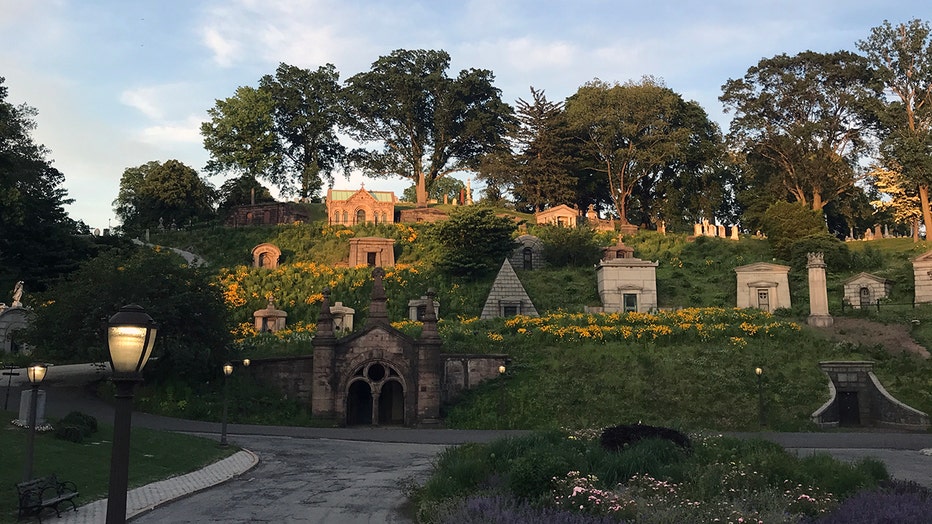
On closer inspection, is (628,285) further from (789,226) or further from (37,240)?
(37,240)

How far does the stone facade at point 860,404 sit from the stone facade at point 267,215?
56819 millimetres

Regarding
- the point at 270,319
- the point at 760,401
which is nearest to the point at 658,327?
the point at 760,401

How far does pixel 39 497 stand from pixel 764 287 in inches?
1745

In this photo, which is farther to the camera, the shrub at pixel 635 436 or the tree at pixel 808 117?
the tree at pixel 808 117

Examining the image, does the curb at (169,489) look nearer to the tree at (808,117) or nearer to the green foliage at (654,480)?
the green foliage at (654,480)

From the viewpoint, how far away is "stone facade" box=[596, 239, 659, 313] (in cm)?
4859

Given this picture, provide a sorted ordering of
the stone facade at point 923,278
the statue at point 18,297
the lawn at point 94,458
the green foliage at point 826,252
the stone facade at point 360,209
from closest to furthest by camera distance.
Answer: the lawn at point 94,458, the statue at point 18,297, the stone facade at point 923,278, the green foliage at point 826,252, the stone facade at point 360,209

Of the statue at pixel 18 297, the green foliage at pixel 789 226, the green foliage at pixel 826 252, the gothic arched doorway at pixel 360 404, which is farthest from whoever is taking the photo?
the green foliage at pixel 789 226

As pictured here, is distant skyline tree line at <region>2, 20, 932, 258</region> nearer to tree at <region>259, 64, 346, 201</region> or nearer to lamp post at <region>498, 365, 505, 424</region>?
tree at <region>259, 64, 346, 201</region>

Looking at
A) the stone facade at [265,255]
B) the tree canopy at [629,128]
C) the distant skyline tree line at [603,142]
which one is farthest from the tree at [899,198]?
the stone facade at [265,255]

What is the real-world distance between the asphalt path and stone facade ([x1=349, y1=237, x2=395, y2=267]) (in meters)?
28.8

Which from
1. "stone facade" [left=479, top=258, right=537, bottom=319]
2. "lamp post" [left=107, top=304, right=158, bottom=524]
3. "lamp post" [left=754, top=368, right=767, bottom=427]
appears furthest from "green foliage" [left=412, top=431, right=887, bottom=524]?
"stone facade" [left=479, top=258, right=537, bottom=319]

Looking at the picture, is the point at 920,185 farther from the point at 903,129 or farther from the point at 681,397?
the point at 681,397

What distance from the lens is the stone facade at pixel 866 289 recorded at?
4650cm
